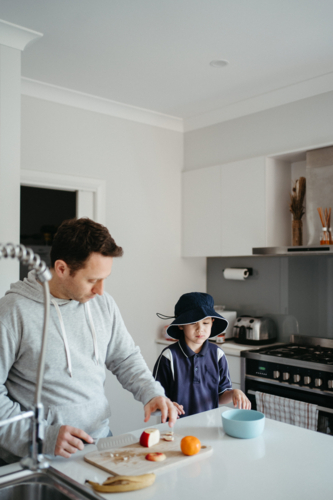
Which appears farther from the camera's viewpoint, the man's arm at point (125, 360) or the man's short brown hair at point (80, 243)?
the man's arm at point (125, 360)

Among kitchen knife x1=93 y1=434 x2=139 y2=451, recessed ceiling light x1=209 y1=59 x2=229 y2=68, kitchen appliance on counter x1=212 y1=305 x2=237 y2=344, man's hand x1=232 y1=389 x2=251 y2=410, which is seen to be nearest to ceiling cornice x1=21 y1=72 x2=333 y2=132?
recessed ceiling light x1=209 y1=59 x2=229 y2=68

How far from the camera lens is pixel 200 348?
2.15m

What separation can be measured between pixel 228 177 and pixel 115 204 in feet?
2.88

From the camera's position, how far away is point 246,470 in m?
1.25

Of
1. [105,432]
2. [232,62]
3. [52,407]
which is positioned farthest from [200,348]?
[232,62]

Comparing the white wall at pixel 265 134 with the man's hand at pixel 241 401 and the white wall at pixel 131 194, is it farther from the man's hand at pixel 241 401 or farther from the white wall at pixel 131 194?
the man's hand at pixel 241 401

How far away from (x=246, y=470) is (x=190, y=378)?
0.82 meters

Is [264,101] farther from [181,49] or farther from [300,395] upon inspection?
[300,395]

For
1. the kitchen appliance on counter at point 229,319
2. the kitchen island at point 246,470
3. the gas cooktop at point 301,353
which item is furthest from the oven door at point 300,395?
the kitchen island at point 246,470

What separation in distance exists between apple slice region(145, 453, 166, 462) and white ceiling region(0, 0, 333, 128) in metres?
1.90

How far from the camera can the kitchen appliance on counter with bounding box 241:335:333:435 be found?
2629mm

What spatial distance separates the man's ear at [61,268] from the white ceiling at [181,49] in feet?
4.34

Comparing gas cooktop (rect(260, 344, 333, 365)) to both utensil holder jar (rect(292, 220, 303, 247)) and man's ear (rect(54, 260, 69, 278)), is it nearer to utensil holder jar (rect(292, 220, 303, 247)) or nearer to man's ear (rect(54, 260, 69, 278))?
utensil holder jar (rect(292, 220, 303, 247))

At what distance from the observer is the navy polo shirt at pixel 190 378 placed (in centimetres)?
204
